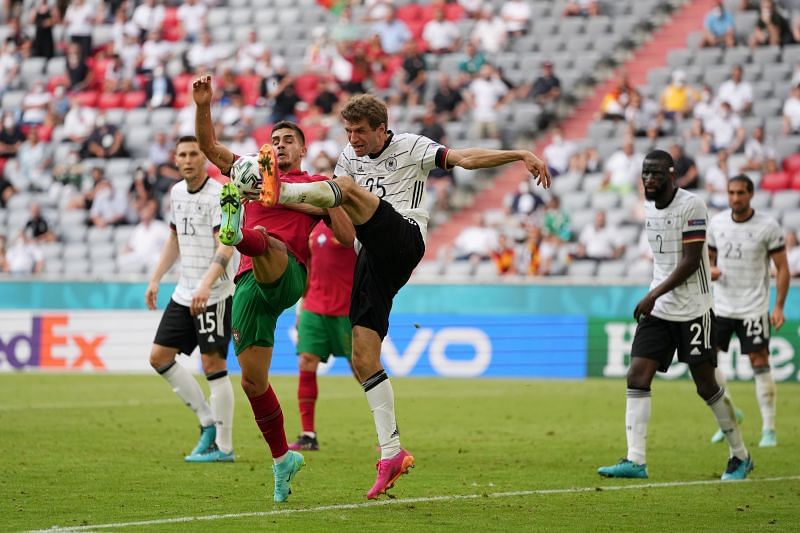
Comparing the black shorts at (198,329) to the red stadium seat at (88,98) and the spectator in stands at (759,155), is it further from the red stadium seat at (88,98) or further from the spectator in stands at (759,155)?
the red stadium seat at (88,98)

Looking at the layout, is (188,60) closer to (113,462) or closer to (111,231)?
(111,231)

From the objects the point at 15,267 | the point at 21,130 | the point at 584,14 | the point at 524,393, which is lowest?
the point at 524,393

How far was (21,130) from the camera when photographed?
30516 millimetres

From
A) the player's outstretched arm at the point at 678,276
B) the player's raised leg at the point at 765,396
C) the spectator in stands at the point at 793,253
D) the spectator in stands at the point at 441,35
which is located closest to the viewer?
the player's outstretched arm at the point at 678,276

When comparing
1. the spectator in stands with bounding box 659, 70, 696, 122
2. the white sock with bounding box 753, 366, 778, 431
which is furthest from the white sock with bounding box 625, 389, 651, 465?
the spectator in stands with bounding box 659, 70, 696, 122

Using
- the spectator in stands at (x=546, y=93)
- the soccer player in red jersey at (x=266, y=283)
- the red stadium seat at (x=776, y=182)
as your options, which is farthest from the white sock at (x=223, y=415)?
the spectator in stands at (x=546, y=93)

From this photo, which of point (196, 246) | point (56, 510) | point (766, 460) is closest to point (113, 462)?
point (196, 246)

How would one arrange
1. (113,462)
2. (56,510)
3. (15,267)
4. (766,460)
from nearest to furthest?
(56,510) → (113,462) → (766,460) → (15,267)

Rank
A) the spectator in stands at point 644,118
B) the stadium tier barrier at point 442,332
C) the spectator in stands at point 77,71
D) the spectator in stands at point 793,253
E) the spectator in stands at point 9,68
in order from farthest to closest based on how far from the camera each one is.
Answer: the spectator in stands at point 9,68 → the spectator in stands at point 77,71 → the spectator in stands at point 644,118 → the spectator in stands at point 793,253 → the stadium tier barrier at point 442,332

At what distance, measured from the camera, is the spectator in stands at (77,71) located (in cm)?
3186

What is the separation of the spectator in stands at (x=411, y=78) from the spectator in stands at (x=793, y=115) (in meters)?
7.68

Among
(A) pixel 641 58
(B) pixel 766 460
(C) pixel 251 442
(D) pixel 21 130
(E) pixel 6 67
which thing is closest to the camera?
(B) pixel 766 460

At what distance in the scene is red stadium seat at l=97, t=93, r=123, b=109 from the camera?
31156 millimetres

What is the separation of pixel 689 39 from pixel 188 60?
38.4ft
